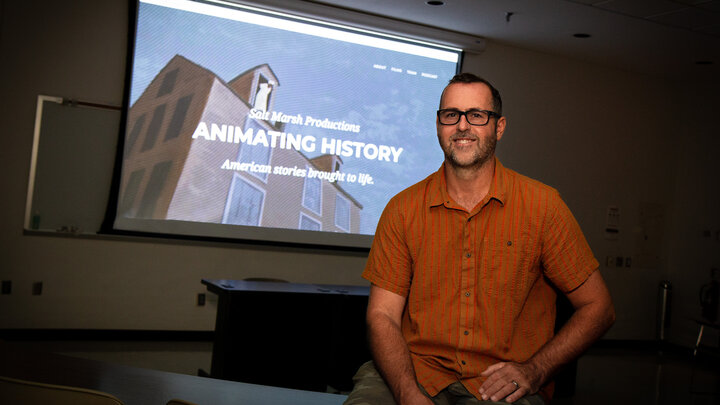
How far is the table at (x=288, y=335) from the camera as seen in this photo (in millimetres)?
4203

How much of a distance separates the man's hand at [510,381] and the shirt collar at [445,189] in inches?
18.0

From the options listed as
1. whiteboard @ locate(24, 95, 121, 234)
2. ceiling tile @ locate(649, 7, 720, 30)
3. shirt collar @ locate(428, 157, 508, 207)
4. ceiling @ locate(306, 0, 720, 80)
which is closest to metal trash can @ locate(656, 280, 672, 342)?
ceiling @ locate(306, 0, 720, 80)

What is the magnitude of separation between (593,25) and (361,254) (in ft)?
10.1

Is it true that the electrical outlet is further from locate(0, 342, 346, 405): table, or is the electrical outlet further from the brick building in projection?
locate(0, 342, 346, 405): table

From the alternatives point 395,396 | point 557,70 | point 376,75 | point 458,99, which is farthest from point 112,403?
point 557,70

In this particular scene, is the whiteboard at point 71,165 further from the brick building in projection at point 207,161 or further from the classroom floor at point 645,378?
the classroom floor at point 645,378

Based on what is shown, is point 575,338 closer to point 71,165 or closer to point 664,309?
point 71,165

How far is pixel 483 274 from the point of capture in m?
1.83

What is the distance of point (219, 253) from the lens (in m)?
6.00

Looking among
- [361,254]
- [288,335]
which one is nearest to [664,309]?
[361,254]

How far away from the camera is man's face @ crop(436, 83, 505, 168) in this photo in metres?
1.83

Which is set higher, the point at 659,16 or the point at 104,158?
the point at 659,16

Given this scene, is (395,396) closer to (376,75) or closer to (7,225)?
(7,225)

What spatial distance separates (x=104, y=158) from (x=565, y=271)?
4706 mm
